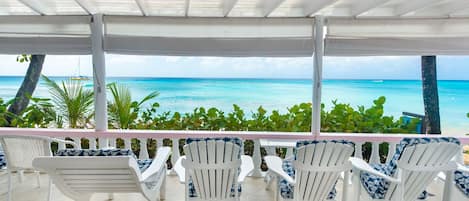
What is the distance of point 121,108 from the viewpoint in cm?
483

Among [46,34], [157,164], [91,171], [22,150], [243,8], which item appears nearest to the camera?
[91,171]

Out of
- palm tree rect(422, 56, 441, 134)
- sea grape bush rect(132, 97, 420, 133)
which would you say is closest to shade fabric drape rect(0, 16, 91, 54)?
sea grape bush rect(132, 97, 420, 133)

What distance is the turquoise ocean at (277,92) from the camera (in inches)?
623

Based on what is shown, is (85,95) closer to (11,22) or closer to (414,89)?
(11,22)

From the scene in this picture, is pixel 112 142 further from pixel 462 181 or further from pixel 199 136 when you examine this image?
pixel 462 181

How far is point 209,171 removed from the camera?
265 centimetres

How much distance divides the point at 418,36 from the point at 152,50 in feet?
10.5

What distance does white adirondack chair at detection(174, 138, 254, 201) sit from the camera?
2.60m

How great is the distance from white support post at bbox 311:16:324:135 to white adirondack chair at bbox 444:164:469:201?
1588 mm

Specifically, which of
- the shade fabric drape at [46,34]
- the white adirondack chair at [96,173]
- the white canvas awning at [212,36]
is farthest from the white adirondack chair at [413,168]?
the shade fabric drape at [46,34]

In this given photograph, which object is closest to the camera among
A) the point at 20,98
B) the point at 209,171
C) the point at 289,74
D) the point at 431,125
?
the point at 209,171

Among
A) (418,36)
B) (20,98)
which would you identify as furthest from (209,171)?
(20,98)

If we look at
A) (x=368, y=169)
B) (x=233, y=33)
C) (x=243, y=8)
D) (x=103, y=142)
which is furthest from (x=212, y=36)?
(x=368, y=169)

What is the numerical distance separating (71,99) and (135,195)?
1.84 meters
